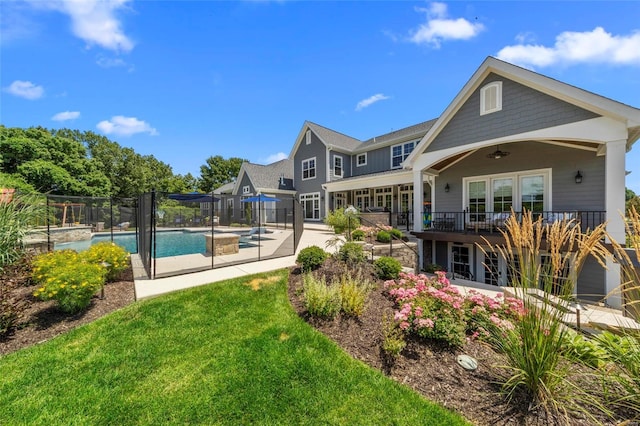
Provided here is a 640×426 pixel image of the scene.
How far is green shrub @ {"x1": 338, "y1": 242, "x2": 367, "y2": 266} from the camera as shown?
6820 millimetres

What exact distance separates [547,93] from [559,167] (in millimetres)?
2946

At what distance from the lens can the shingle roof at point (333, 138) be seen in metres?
21.1

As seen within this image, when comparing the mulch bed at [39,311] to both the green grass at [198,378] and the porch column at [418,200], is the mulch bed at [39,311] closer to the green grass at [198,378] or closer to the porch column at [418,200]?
the green grass at [198,378]

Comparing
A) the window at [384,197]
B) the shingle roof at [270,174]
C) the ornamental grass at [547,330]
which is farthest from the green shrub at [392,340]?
the shingle roof at [270,174]

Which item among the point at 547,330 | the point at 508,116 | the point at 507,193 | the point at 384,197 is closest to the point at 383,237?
the point at 507,193

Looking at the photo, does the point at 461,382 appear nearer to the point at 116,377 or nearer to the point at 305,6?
the point at 116,377


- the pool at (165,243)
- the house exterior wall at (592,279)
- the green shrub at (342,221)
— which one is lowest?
the house exterior wall at (592,279)

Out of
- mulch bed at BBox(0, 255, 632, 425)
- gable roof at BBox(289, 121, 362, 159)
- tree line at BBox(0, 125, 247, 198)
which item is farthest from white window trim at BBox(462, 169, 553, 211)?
tree line at BBox(0, 125, 247, 198)

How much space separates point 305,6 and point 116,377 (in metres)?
10.9

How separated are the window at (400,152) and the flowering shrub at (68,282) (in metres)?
17.2

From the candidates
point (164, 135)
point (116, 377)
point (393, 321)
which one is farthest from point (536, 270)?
point (164, 135)

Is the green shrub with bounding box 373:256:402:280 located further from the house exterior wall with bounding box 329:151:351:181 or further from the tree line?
the house exterior wall with bounding box 329:151:351:181

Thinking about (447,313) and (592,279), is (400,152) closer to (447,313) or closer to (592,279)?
(592,279)

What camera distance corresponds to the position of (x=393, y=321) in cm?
413
